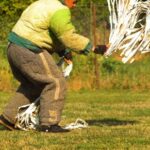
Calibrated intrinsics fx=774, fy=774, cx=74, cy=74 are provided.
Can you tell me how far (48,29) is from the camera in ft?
29.7

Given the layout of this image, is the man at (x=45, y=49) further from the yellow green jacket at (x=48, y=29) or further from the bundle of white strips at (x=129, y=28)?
the bundle of white strips at (x=129, y=28)

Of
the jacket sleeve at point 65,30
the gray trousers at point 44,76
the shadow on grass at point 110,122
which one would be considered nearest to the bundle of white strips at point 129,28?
the jacket sleeve at point 65,30

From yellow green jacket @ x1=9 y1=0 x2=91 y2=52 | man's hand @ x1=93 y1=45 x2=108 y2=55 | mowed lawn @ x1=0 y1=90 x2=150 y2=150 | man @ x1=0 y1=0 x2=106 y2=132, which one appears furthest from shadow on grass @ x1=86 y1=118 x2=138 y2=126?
yellow green jacket @ x1=9 y1=0 x2=91 y2=52

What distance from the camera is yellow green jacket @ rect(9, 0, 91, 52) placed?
29.1 ft

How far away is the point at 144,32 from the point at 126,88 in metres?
9.98

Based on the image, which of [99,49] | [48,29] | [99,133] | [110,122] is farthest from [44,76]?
[110,122]

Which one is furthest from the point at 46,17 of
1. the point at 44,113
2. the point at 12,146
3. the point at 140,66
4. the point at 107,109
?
the point at 140,66

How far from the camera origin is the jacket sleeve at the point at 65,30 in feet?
29.1

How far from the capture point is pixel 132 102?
50.3 ft

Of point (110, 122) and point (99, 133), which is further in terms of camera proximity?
point (110, 122)

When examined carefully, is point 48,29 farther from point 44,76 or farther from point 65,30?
point 44,76

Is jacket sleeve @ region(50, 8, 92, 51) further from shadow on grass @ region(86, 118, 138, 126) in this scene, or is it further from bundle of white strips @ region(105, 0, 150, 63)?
shadow on grass @ region(86, 118, 138, 126)

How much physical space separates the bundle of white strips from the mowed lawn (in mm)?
970

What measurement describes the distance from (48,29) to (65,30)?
11.3 inches
